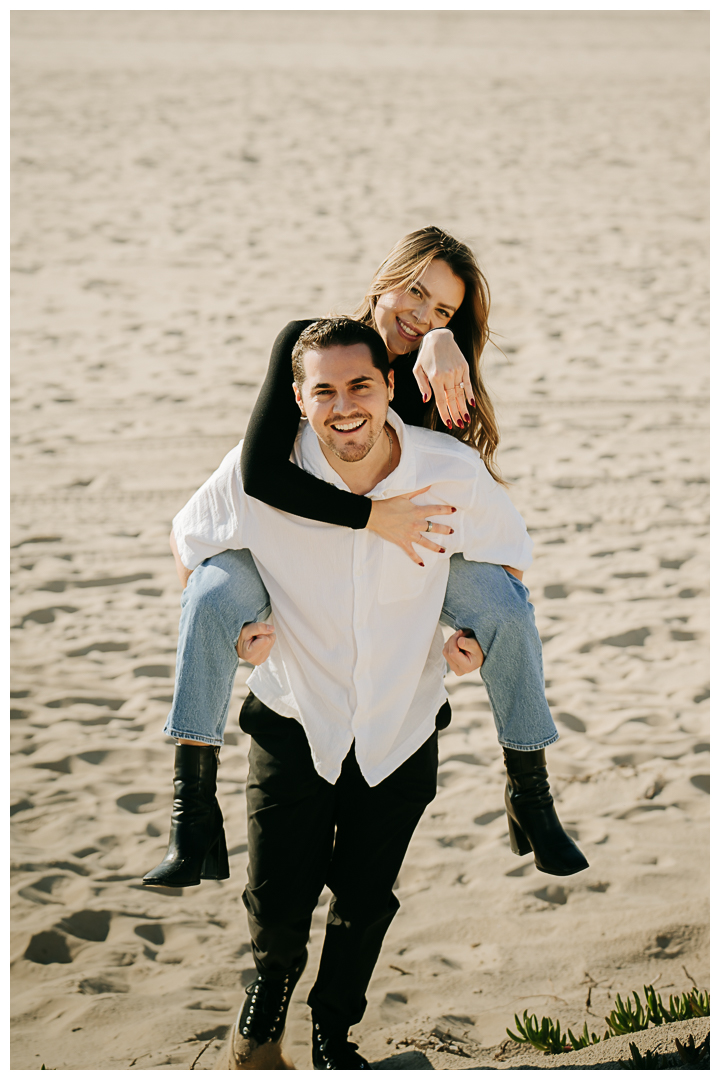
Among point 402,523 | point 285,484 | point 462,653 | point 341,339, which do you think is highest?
point 341,339

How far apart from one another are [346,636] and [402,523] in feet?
1.15

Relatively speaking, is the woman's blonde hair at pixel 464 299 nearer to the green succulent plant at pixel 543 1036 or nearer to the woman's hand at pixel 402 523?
the woman's hand at pixel 402 523

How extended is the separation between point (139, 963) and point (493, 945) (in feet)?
4.49

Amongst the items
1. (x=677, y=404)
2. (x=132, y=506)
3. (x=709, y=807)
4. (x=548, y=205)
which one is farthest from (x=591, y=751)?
(x=548, y=205)

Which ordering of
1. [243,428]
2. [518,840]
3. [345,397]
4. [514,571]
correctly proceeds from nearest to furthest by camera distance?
[345,397] < [514,571] < [518,840] < [243,428]

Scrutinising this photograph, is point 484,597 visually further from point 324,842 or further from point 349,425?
point 324,842

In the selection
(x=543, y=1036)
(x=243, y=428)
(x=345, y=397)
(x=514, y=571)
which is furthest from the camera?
(x=243, y=428)

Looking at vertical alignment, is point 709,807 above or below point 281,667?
below

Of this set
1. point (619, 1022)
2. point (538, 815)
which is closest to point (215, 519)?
point (538, 815)

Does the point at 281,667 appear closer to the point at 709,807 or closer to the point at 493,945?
the point at 493,945

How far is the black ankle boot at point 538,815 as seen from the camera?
109 inches

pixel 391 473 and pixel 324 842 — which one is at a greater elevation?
pixel 391 473

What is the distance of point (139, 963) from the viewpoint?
148 inches

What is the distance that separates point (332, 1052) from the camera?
9.83ft
